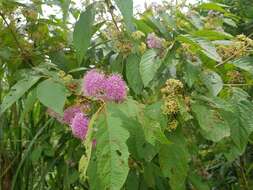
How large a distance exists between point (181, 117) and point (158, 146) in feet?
0.31

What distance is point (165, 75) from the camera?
1312 millimetres

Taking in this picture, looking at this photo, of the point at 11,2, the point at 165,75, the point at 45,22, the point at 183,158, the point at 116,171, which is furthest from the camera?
the point at 45,22

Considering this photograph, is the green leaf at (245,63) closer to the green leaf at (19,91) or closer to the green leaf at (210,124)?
the green leaf at (210,124)

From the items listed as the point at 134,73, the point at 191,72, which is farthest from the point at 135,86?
the point at 191,72

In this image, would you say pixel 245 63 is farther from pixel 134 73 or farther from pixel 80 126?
pixel 80 126

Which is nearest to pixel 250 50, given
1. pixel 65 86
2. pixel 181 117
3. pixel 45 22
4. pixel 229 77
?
pixel 229 77

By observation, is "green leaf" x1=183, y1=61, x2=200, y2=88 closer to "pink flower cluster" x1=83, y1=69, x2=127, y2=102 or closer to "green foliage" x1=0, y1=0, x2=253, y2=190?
"green foliage" x1=0, y1=0, x2=253, y2=190

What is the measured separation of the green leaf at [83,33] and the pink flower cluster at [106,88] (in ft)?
0.35

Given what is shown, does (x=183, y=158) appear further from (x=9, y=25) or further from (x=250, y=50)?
(x=9, y=25)

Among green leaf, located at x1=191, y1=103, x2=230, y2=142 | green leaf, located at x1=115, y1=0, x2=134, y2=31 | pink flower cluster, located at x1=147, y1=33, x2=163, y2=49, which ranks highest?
green leaf, located at x1=115, y1=0, x2=134, y2=31

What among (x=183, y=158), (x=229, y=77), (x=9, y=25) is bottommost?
(x=183, y=158)

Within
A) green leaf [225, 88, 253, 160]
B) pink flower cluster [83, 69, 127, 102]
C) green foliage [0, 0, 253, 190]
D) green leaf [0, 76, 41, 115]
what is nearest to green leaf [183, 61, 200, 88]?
green foliage [0, 0, 253, 190]

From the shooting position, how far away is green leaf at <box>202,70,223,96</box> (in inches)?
48.0

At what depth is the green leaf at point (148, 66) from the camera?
1.12 m
